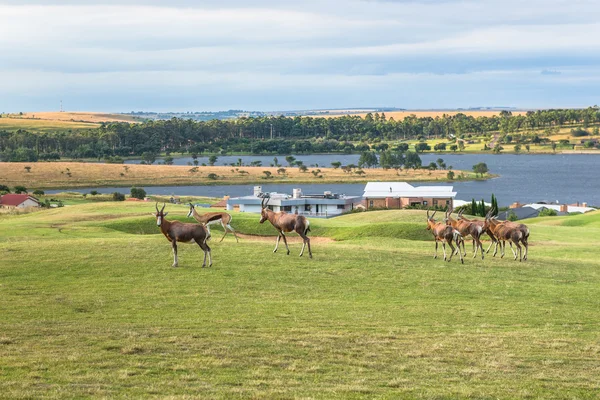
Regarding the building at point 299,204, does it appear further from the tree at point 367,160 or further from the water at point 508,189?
the tree at point 367,160

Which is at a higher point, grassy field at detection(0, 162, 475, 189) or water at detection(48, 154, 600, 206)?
grassy field at detection(0, 162, 475, 189)

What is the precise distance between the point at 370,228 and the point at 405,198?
4178cm

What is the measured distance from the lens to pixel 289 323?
644 inches

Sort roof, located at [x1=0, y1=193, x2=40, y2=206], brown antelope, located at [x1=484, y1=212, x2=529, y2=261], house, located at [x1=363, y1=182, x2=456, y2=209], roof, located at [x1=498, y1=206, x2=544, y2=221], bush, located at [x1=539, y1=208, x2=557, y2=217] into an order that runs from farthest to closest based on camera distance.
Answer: bush, located at [x1=539, y1=208, x2=557, y2=217] < house, located at [x1=363, y1=182, x2=456, y2=209] < roof, located at [x1=498, y1=206, x2=544, y2=221] < roof, located at [x1=0, y1=193, x2=40, y2=206] < brown antelope, located at [x1=484, y1=212, x2=529, y2=261]

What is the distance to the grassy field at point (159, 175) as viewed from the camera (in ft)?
443

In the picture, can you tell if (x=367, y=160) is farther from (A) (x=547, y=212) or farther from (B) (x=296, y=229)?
(B) (x=296, y=229)

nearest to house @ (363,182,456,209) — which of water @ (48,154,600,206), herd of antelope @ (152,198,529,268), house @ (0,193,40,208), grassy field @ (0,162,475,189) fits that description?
house @ (0,193,40,208)

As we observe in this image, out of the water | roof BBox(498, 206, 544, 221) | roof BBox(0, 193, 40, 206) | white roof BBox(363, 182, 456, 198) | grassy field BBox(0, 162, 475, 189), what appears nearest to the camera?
roof BBox(0, 193, 40, 206)

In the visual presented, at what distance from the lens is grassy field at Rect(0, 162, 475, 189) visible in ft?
443

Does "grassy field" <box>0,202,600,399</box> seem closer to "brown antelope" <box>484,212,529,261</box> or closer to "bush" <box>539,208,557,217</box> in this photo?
"brown antelope" <box>484,212,529,261</box>

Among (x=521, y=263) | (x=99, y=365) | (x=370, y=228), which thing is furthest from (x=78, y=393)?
(x=370, y=228)

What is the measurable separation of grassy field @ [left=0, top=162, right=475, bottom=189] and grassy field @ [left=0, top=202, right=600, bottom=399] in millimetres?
109863

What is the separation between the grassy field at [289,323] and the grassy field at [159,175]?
360ft

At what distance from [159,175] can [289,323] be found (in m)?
135
